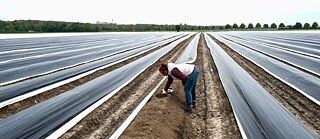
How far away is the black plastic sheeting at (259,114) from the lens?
203 inches

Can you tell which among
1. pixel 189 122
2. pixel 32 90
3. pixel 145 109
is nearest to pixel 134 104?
pixel 145 109

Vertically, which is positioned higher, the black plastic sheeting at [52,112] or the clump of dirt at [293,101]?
the black plastic sheeting at [52,112]

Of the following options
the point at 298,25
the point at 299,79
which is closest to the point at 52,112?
the point at 299,79

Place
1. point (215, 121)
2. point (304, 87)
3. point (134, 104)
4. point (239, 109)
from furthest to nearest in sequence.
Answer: point (304, 87)
point (134, 104)
point (239, 109)
point (215, 121)

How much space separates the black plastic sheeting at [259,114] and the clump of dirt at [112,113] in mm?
2320

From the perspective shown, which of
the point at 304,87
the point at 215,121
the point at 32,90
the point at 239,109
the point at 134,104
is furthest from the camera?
the point at 304,87

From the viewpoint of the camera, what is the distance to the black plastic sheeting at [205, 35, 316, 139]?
16.9 feet

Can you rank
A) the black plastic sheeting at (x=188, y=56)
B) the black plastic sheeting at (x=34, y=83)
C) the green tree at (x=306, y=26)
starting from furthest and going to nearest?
the green tree at (x=306, y=26)
the black plastic sheeting at (x=188, y=56)
the black plastic sheeting at (x=34, y=83)

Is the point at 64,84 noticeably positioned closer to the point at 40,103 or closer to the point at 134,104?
the point at 40,103

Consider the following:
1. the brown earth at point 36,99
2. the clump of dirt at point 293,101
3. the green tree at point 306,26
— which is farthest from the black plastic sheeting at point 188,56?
the green tree at point 306,26

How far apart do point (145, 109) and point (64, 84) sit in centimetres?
353

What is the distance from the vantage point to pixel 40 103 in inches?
259

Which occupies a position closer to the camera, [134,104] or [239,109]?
[239,109]

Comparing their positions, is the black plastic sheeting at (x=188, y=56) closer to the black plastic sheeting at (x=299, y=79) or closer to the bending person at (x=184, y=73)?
the black plastic sheeting at (x=299, y=79)
